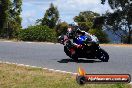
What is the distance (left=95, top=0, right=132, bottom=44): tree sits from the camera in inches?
1853

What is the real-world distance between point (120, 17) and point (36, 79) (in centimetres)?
3804

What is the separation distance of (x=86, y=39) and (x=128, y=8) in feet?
102

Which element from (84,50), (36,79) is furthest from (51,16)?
(36,79)

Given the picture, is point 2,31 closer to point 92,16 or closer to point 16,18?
point 16,18

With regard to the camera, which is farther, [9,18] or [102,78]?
[9,18]

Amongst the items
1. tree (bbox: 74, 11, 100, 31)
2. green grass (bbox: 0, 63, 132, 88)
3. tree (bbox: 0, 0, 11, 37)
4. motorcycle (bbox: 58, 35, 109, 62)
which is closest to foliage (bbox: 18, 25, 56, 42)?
tree (bbox: 0, 0, 11, 37)

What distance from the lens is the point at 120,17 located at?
48000 millimetres

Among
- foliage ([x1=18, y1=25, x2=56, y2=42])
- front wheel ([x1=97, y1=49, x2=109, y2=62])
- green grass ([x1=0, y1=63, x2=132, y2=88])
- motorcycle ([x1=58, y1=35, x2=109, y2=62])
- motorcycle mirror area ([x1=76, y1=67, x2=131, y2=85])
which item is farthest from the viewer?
foliage ([x1=18, y1=25, x2=56, y2=42])

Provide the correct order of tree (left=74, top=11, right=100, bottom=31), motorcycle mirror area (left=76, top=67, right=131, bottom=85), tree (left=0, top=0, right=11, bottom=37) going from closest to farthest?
motorcycle mirror area (left=76, top=67, right=131, bottom=85)
tree (left=0, top=0, right=11, bottom=37)
tree (left=74, top=11, right=100, bottom=31)

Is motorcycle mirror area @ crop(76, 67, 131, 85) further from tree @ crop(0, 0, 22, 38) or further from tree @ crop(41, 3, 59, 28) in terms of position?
tree @ crop(41, 3, 59, 28)

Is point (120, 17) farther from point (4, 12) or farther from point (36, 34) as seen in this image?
point (36, 34)

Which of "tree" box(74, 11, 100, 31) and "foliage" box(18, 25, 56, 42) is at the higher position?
"tree" box(74, 11, 100, 31)

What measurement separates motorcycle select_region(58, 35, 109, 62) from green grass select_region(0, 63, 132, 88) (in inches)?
145

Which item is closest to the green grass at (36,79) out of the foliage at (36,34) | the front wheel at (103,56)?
the front wheel at (103,56)
